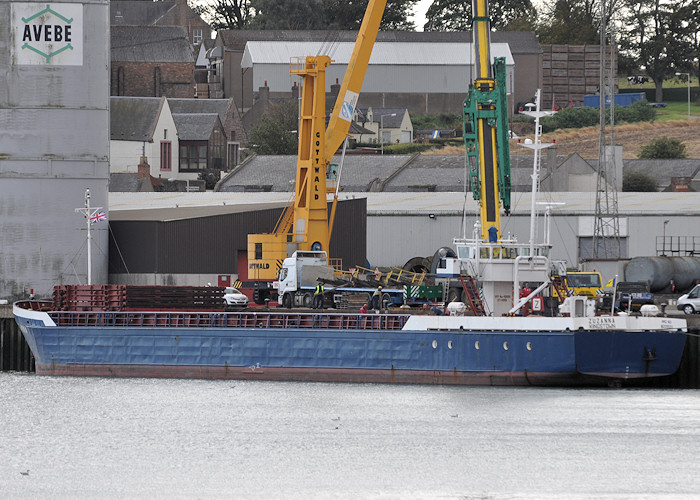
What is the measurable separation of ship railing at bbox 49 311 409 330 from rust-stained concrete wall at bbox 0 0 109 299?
9.78m

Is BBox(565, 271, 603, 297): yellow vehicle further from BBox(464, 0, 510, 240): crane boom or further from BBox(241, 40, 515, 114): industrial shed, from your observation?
BBox(241, 40, 515, 114): industrial shed

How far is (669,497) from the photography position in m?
33.3

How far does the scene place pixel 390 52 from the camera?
5438 inches

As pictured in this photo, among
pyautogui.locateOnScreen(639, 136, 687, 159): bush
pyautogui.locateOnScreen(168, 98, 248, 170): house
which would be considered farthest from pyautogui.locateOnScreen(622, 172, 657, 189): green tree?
pyautogui.locateOnScreen(168, 98, 248, 170): house

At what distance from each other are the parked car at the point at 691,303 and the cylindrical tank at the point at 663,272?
23.4 feet

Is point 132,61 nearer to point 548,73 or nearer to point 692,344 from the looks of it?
point 548,73

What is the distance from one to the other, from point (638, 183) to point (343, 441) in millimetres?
62198

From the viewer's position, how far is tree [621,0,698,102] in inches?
5950

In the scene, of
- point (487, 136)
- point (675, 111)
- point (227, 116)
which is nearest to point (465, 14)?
point (675, 111)

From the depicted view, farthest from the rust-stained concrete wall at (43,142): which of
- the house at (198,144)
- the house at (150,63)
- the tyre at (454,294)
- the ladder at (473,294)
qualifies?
the house at (150,63)

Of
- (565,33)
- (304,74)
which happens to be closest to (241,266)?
(304,74)

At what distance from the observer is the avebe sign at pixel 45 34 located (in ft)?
200

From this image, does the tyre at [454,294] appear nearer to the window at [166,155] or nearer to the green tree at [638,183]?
the green tree at [638,183]

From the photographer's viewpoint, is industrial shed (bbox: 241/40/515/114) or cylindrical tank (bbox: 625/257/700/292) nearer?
cylindrical tank (bbox: 625/257/700/292)
